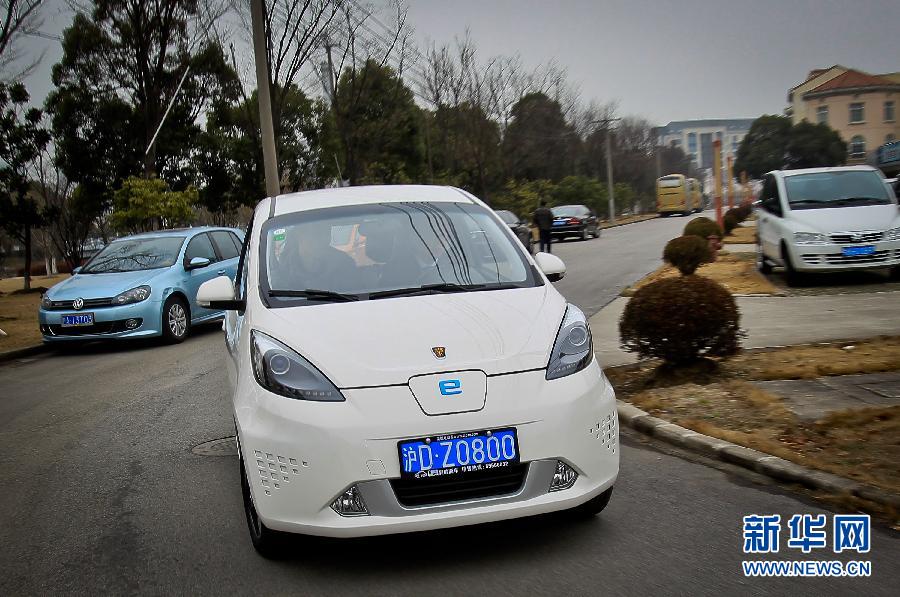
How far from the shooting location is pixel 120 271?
14000mm

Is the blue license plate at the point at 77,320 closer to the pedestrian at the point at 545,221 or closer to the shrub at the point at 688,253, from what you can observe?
the shrub at the point at 688,253

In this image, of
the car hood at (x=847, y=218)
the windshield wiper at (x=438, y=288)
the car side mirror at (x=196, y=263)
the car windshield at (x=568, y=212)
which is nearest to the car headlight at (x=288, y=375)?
the windshield wiper at (x=438, y=288)

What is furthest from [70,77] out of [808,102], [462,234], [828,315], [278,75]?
[808,102]

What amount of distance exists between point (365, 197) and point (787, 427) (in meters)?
3.06

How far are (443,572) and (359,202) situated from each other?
Result: 2315 mm

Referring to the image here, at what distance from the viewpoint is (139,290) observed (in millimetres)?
13195

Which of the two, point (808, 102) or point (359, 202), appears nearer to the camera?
point (359, 202)

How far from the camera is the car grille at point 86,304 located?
42.8ft

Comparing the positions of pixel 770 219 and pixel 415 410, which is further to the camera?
pixel 770 219

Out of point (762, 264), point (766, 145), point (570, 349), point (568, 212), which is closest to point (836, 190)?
point (762, 264)

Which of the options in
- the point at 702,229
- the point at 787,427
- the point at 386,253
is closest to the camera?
the point at 386,253

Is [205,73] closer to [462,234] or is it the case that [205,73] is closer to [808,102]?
[462,234]

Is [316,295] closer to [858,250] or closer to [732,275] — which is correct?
[858,250]

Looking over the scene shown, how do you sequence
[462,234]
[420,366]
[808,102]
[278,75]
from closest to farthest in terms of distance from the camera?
1. [420,366]
2. [462,234]
3. [278,75]
4. [808,102]
